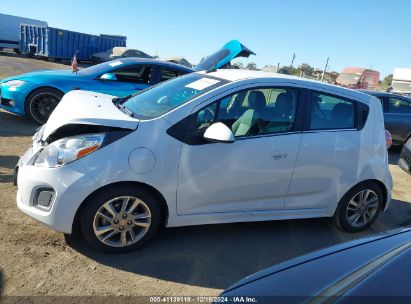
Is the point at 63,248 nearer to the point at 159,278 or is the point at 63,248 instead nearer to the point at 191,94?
the point at 159,278

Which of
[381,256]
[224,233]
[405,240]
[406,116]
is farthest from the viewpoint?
[406,116]

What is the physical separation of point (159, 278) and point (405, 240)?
6.17 ft

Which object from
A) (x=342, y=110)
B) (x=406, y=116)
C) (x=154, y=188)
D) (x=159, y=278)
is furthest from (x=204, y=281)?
(x=406, y=116)

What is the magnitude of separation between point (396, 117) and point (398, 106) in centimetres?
29

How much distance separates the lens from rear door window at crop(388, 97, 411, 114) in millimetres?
9586

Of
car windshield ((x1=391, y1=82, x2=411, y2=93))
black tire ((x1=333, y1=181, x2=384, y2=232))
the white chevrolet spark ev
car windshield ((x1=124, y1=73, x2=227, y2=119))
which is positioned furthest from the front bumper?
car windshield ((x1=391, y1=82, x2=411, y2=93))

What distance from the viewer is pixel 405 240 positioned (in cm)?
227

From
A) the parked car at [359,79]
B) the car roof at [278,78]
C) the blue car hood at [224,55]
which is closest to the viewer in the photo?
the car roof at [278,78]

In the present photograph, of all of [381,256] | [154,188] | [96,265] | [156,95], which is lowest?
[96,265]

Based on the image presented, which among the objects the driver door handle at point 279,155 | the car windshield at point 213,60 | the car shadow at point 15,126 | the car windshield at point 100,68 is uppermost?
the car windshield at point 213,60

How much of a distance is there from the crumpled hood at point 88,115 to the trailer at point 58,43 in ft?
82.1

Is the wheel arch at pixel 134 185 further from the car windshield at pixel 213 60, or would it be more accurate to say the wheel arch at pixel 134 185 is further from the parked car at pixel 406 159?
the car windshield at pixel 213 60

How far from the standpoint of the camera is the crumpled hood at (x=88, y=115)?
3.42 m

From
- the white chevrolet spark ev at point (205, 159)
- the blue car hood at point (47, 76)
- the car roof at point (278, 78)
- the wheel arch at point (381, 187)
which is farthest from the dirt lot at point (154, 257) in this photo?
the blue car hood at point (47, 76)
